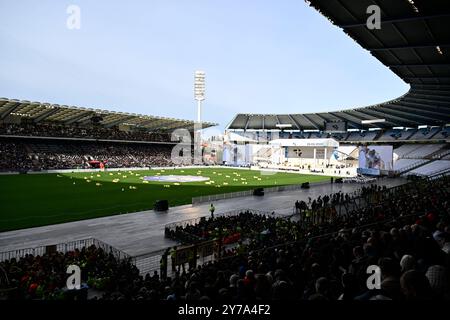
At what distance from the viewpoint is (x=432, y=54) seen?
1931cm

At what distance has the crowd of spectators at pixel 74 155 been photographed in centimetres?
5844

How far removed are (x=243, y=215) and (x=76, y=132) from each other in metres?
61.9

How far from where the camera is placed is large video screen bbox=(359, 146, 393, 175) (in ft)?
194

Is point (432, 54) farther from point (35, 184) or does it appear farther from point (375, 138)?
point (375, 138)

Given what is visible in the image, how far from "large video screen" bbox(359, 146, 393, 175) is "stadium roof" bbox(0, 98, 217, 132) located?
145ft

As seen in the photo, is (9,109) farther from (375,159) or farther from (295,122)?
(295,122)

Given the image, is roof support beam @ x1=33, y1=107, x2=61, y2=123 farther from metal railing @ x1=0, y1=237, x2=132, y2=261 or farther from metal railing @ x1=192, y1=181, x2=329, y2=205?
metal railing @ x1=0, y1=237, x2=132, y2=261

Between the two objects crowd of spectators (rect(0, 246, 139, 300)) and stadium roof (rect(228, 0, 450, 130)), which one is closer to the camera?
crowd of spectators (rect(0, 246, 139, 300))

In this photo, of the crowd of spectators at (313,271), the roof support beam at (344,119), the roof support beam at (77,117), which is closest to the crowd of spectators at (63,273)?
the crowd of spectators at (313,271)

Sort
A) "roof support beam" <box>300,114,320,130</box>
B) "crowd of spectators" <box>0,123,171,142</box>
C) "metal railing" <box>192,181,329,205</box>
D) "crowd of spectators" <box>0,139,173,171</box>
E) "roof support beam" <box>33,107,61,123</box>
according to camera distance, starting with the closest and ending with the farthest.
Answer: "metal railing" <box>192,181,329,205</box> < "crowd of spectators" <box>0,139,173,171</box> < "roof support beam" <box>33,107,61,123</box> < "crowd of spectators" <box>0,123,171,142</box> < "roof support beam" <box>300,114,320,130</box>

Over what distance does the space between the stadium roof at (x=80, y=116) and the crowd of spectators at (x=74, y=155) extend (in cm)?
520

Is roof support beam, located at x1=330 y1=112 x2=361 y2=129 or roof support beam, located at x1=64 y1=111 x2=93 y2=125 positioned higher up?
roof support beam, located at x1=330 y1=112 x2=361 y2=129

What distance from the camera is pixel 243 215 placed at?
68.9 feet

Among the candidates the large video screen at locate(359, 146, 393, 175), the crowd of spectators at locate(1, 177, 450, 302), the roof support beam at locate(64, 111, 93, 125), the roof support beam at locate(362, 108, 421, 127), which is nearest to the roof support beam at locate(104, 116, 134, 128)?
the roof support beam at locate(64, 111, 93, 125)
